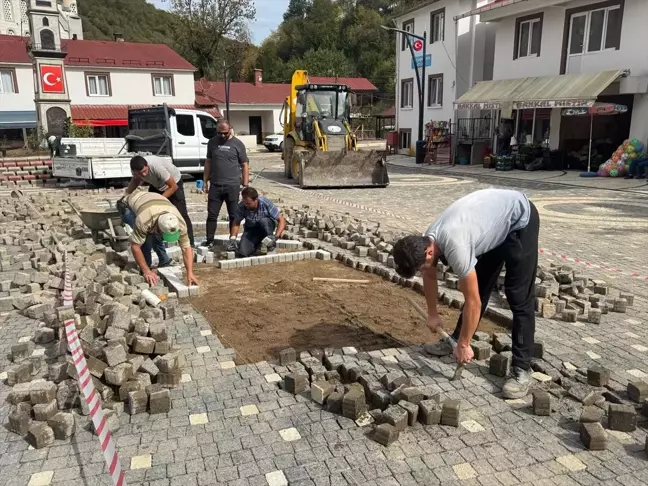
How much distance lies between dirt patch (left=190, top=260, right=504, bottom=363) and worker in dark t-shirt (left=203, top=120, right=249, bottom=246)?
1305 mm

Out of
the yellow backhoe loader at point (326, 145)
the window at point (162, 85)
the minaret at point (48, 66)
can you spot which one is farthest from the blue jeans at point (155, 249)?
the window at point (162, 85)

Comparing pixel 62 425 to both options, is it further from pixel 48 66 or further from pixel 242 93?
pixel 242 93

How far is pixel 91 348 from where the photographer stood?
386 centimetres

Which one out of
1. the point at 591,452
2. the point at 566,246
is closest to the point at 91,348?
the point at 591,452

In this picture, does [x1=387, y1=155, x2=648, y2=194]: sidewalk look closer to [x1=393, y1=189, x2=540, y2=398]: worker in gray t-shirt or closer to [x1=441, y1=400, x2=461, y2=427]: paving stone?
[x1=393, y1=189, x2=540, y2=398]: worker in gray t-shirt

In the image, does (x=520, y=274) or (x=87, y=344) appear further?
(x=87, y=344)

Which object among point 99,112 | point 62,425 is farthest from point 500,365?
point 99,112

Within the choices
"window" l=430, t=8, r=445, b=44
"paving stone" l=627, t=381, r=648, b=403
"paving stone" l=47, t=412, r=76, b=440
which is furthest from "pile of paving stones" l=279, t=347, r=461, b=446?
"window" l=430, t=8, r=445, b=44

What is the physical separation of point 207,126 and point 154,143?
65.0 inches

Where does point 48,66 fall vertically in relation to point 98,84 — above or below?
below

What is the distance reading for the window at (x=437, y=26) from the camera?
2442 cm

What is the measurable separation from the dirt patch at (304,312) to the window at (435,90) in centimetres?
2047

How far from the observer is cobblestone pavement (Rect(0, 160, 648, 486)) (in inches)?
111

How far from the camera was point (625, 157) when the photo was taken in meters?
16.2
